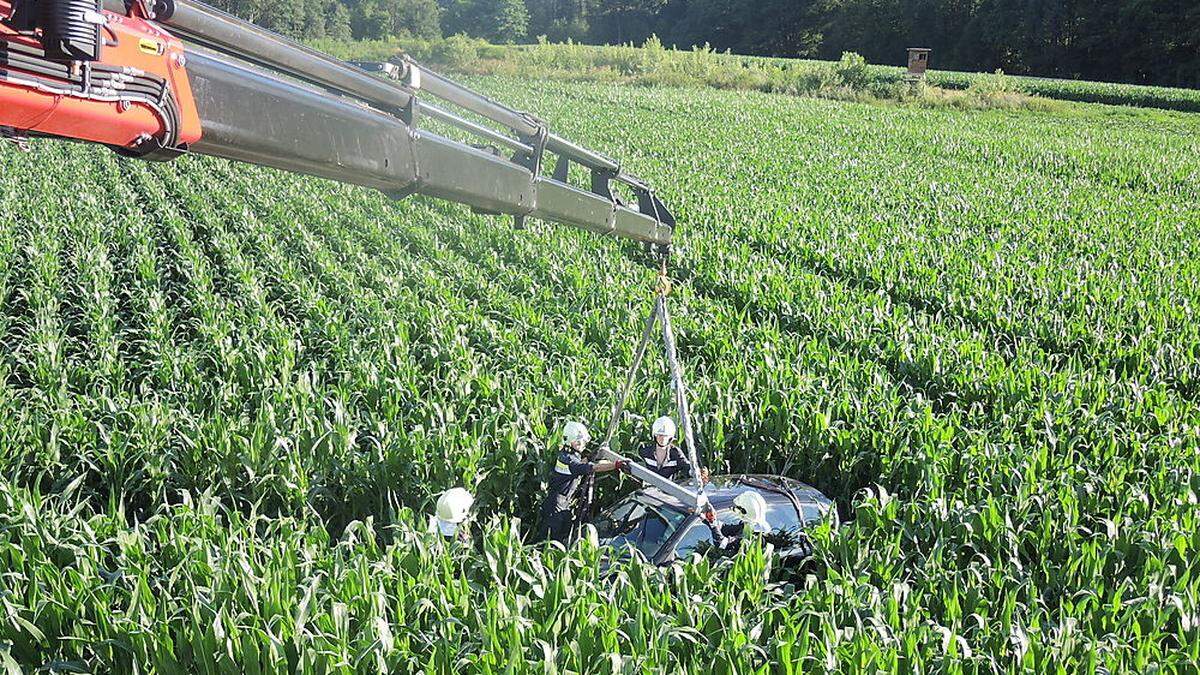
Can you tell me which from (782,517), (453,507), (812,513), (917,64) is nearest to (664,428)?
(782,517)

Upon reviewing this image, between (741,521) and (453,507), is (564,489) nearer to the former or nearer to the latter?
(453,507)

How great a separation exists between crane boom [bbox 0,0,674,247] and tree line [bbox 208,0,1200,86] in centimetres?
2163

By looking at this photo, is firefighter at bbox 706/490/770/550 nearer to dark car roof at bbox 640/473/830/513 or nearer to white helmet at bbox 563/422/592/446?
dark car roof at bbox 640/473/830/513

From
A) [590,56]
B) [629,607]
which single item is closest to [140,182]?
[629,607]

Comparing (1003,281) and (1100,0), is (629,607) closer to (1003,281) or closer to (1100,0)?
(1003,281)

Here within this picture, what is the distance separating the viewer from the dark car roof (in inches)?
147

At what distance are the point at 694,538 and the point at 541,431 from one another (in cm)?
153

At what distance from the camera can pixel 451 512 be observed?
3.32 m

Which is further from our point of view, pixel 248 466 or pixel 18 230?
pixel 18 230

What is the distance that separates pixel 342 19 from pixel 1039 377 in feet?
108

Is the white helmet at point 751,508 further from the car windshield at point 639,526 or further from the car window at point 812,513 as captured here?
the car window at point 812,513

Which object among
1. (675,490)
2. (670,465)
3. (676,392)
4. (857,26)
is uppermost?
(857,26)

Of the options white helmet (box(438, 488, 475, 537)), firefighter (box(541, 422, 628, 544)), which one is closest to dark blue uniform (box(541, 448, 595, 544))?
firefighter (box(541, 422, 628, 544))

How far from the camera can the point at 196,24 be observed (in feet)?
8.57
